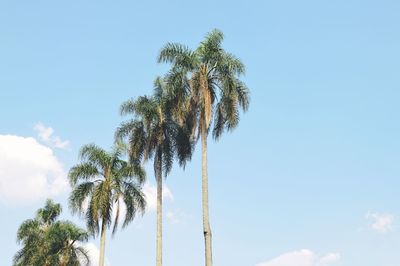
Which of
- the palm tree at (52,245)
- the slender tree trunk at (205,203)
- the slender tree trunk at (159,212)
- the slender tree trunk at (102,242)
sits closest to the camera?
the slender tree trunk at (205,203)

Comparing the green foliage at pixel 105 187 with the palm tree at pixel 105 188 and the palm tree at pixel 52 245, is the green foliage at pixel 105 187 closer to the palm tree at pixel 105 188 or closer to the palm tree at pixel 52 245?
the palm tree at pixel 105 188

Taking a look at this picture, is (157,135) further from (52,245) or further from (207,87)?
(52,245)

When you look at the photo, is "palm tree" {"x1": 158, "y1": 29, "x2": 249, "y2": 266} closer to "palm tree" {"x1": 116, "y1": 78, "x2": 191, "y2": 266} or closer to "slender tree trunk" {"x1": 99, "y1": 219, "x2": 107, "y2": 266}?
"palm tree" {"x1": 116, "y1": 78, "x2": 191, "y2": 266}

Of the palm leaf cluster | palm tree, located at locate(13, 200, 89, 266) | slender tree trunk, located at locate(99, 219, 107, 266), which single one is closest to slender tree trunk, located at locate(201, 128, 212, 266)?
the palm leaf cluster

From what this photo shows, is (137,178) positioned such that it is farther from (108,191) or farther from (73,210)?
(73,210)

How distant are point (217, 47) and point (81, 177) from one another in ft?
54.1

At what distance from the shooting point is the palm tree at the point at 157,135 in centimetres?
3641

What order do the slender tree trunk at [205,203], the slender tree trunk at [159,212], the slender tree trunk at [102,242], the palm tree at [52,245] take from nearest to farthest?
the slender tree trunk at [205,203], the slender tree trunk at [159,212], the slender tree trunk at [102,242], the palm tree at [52,245]

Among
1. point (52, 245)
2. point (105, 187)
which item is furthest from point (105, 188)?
point (52, 245)

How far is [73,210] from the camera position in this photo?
41.0 meters

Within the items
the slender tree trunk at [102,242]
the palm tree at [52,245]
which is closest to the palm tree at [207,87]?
the slender tree trunk at [102,242]

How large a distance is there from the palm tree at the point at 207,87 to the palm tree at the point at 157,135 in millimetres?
3693

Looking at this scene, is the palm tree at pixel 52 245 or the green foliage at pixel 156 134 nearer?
the green foliage at pixel 156 134

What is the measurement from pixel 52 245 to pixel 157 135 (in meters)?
27.6
